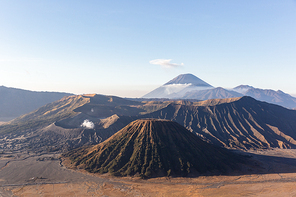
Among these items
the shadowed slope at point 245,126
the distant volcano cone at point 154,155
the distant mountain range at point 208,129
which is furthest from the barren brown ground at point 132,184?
the shadowed slope at point 245,126

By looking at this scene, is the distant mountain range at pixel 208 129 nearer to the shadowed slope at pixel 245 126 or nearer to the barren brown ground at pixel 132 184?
the shadowed slope at pixel 245 126

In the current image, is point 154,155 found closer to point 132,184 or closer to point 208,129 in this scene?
point 132,184

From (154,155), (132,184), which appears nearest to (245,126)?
(154,155)

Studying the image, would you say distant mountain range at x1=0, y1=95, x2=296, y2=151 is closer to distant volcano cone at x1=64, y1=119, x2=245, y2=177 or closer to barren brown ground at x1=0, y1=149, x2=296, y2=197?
distant volcano cone at x1=64, y1=119, x2=245, y2=177

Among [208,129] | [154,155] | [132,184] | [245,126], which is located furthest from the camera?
[208,129]

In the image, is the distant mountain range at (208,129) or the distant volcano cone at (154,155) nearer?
the distant volcano cone at (154,155)
